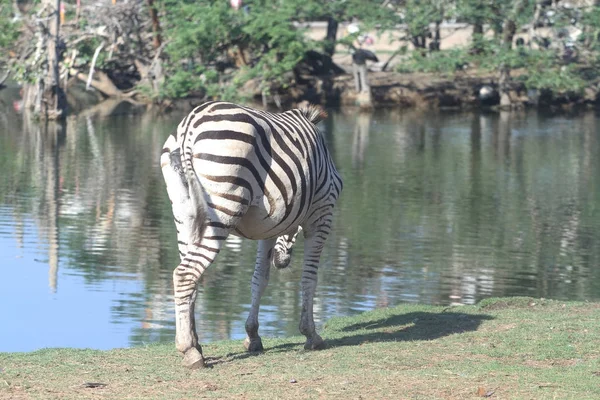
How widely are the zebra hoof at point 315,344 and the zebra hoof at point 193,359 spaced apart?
1218 millimetres

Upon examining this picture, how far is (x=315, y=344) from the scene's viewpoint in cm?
895

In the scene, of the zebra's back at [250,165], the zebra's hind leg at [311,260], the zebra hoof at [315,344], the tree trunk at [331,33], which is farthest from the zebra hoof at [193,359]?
the tree trunk at [331,33]

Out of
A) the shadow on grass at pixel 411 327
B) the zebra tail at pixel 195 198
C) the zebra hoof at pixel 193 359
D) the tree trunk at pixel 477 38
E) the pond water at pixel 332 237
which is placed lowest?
the pond water at pixel 332 237

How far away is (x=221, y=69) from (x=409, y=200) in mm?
20725

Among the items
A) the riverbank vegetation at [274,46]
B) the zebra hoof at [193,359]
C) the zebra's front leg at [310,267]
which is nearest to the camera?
the zebra hoof at [193,359]

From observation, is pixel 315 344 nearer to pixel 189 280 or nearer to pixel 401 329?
pixel 401 329

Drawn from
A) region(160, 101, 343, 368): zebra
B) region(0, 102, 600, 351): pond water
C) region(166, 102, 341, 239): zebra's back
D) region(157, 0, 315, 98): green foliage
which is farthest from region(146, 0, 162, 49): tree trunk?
region(160, 101, 343, 368): zebra

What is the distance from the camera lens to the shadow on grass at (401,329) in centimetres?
930

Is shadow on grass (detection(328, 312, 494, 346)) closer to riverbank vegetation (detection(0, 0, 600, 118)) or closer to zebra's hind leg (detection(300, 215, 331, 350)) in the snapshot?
zebra's hind leg (detection(300, 215, 331, 350))

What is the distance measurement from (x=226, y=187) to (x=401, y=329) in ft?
8.59

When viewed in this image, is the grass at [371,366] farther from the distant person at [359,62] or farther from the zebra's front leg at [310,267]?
the distant person at [359,62]

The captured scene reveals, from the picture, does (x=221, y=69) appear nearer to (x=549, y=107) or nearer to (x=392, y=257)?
(x=549, y=107)

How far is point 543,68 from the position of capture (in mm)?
38562

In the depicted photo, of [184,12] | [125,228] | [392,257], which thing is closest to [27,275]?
[125,228]
